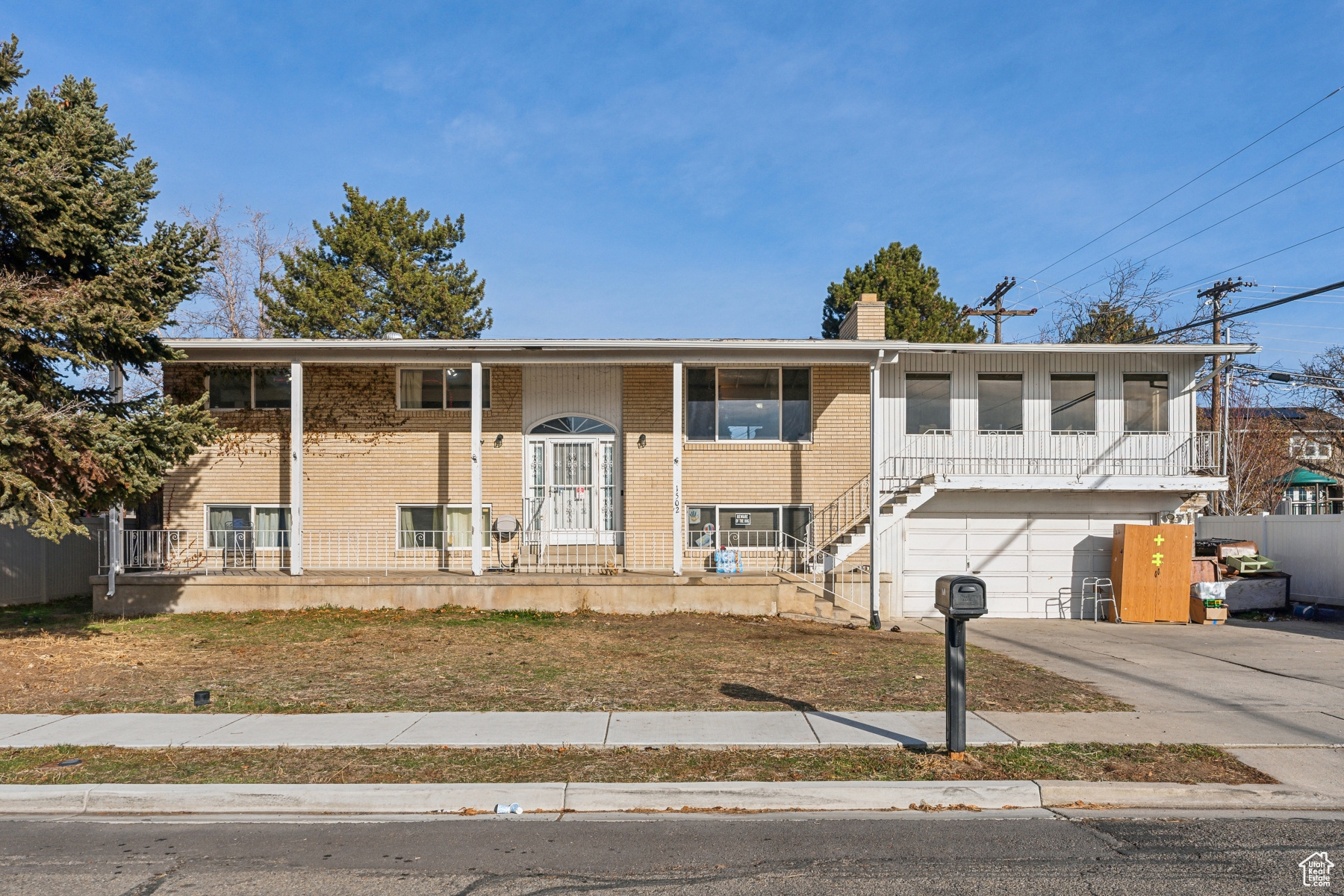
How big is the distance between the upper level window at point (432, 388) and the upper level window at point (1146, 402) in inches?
519

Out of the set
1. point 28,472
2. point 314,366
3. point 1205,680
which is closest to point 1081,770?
point 1205,680

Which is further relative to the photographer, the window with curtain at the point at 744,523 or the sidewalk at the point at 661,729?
the window with curtain at the point at 744,523

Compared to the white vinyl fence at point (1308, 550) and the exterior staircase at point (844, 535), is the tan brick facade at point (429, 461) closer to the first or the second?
the exterior staircase at point (844, 535)

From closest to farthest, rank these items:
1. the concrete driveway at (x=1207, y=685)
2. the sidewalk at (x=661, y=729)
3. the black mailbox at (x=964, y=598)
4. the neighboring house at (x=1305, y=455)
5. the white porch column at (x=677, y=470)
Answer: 1. the black mailbox at (x=964, y=598)
2. the sidewalk at (x=661, y=729)
3. the concrete driveway at (x=1207, y=685)
4. the white porch column at (x=677, y=470)
5. the neighboring house at (x=1305, y=455)

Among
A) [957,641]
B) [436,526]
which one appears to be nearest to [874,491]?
[436,526]

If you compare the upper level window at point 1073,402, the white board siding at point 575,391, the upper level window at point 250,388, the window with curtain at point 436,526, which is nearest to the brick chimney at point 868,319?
the upper level window at point 1073,402

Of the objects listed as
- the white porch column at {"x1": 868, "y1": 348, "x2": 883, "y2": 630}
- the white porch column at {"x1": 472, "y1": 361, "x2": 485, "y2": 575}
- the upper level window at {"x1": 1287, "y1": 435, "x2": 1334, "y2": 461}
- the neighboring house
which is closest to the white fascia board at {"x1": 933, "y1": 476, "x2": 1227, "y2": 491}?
the white porch column at {"x1": 868, "y1": 348, "x2": 883, "y2": 630}

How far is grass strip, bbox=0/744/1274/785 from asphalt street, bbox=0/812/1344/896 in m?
0.50

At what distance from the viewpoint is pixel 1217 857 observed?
4.83 metres

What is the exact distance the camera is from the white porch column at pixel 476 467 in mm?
14375

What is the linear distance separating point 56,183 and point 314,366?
6.54 m

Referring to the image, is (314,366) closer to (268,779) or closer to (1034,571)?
(268,779)

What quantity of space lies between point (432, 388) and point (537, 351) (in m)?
2.91

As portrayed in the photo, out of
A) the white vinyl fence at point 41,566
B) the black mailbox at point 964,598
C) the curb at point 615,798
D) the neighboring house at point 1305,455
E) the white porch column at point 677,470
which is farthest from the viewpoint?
the neighboring house at point 1305,455
